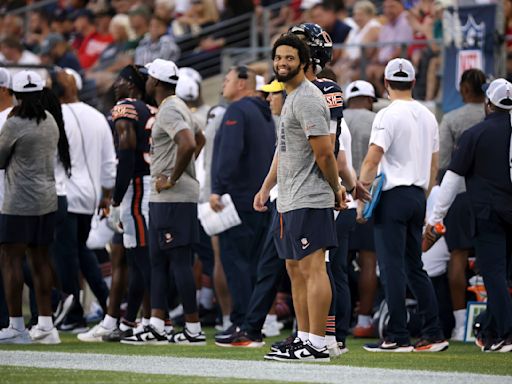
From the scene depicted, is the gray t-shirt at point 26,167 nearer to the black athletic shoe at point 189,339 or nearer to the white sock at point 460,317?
the black athletic shoe at point 189,339

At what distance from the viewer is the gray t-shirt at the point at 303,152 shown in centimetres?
884

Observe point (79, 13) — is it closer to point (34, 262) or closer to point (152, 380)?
point (34, 262)

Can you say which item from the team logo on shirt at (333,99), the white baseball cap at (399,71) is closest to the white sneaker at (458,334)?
the white baseball cap at (399,71)

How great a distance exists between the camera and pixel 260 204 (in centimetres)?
962

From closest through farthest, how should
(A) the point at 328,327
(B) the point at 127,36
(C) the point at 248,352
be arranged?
(A) the point at 328,327
(C) the point at 248,352
(B) the point at 127,36

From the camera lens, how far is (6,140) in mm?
10812

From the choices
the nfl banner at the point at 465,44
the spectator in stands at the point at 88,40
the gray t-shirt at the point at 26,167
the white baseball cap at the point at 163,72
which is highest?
the spectator in stands at the point at 88,40

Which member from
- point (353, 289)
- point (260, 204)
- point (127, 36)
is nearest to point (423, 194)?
point (260, 204)

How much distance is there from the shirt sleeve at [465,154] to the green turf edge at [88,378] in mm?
3364

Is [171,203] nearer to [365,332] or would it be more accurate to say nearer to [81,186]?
[81,186]

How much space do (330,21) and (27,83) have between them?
24.1ft

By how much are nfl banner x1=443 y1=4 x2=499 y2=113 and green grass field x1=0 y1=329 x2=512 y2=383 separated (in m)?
3.58

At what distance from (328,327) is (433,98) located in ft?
20.5

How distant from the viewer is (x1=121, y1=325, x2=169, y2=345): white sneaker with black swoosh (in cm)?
1102
